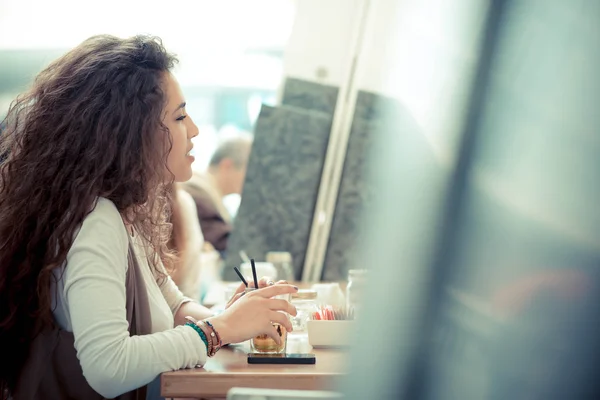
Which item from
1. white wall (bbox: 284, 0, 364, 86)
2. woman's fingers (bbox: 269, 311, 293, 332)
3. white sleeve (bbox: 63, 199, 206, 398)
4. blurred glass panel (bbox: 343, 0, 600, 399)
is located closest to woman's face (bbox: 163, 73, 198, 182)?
white sleeve (bbox: 63, 199, 206, 398)

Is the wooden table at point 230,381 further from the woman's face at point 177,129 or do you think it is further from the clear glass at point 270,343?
the woman's face at point 177,129

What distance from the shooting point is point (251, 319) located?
134cm

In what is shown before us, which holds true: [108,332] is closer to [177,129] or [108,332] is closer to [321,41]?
[177,129]

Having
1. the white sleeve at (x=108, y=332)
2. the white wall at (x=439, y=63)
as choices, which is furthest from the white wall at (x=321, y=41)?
the white sleeve at (x=108, y=332)

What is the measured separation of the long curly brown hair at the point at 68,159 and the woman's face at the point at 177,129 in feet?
0.06

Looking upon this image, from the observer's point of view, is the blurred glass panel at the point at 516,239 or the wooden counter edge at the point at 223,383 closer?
the blurred glass panel at the point at 516,239

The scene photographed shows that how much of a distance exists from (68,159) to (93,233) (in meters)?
0.17

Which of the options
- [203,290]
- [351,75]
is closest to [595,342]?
[351,75]

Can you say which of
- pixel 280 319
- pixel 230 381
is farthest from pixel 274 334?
pixel 230 381

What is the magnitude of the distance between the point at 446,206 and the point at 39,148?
2.65ft

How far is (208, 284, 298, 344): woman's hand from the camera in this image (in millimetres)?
1324

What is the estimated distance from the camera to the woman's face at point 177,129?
Result: 4.83ft

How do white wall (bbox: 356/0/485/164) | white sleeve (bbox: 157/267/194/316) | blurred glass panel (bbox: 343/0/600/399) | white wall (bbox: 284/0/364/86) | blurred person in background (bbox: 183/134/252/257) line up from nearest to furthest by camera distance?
blurred glass panel (bbox: 343/0/600/399)
white wall (bbox: 356/0/485/164)
white sleeve (bbox: 157/267/194/316)
white wall (bbox: 284/0/364/86)
blurred person in background (bbox: 183/134/252/257)

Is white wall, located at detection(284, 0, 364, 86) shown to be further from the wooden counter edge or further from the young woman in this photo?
the wooden counter edge
